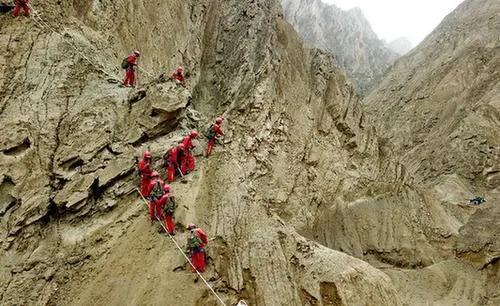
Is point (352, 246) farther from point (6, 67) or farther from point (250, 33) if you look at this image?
point (6, 67)

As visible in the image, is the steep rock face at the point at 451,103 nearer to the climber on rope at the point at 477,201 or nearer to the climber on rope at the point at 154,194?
the climber on rope at the point at 477,201

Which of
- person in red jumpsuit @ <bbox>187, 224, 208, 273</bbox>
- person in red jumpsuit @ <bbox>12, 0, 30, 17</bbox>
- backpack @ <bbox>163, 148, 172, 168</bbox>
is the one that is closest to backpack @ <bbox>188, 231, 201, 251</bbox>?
person in red jumpsuit @ <bbox>187, 224, 208, 273</bbox>

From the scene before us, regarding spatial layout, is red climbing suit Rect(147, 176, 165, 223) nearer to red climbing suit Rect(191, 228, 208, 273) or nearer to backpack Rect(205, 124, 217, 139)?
red climbing suit Rect(191, 228, 208, 273)

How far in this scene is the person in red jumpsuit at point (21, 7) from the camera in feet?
60.3

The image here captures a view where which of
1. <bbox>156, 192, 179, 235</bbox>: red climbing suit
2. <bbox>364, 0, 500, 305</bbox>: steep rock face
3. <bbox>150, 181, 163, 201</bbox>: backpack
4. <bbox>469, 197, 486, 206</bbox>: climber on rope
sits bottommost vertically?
<bbox>469, 197, 486, 206</bbox>: climber on rope

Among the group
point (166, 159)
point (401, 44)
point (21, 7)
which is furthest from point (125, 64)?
point (401, 44)

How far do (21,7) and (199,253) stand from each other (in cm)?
1165

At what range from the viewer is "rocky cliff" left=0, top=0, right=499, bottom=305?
1423 centimetres

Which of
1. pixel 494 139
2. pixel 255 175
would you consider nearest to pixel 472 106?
pixel 494 139

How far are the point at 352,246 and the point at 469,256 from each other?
516cm

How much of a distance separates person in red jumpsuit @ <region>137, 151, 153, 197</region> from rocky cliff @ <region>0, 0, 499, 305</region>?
456 millimetres

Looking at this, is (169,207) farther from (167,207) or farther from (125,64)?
(125,64)

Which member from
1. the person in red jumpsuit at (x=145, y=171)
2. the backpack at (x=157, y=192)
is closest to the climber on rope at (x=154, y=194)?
the backpack at (x=157, y=192)

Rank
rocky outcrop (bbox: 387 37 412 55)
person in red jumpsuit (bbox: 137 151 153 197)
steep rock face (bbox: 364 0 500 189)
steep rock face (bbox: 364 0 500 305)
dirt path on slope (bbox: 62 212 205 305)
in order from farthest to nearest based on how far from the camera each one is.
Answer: rocky outcrop (bbox: 387 37 412 55), steep rock face (bbox: 364 0 500 189), steep rock face (bbox: 364 0 500 305), person in red jumpsuit (bbox: 137 151 153 197), dirt path on slope (bbox: 62 212 205 305)
